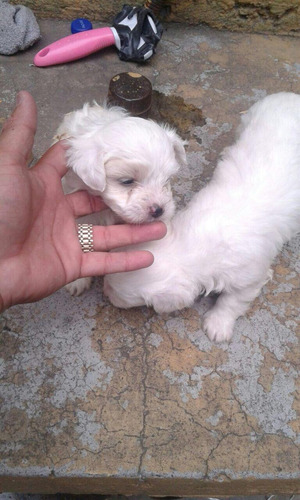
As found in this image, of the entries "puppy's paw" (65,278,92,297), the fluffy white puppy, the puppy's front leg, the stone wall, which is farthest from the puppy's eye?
the stone wall

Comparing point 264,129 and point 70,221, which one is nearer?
point 70,221

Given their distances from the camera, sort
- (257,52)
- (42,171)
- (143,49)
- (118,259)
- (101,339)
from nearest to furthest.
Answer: (118,259)
(42,171)
(101,339)
(143,49)
(257,52)

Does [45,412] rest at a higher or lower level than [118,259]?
lower

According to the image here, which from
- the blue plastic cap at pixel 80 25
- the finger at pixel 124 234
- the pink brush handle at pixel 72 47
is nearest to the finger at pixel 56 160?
the finger at pixel 124 234

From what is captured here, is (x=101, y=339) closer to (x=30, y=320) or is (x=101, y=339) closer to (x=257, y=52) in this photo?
(x=30, y=320)

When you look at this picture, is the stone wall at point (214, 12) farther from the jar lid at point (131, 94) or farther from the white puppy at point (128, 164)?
the white puppy at point (128, 164)

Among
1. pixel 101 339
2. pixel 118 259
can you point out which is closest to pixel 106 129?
pixel 118 259

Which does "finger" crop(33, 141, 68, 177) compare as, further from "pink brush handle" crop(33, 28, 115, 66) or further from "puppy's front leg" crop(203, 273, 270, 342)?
"pink brush handle" crop(33, 28, 115, 66)
